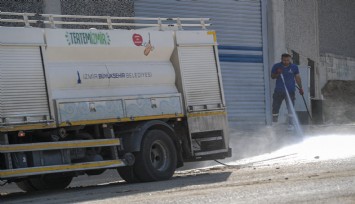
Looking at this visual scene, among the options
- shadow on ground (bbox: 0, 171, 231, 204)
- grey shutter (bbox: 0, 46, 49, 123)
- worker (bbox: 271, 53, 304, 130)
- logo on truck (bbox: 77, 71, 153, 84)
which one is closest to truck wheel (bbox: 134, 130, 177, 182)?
shadow on ground (bbox: 0, 171, 231, 204)

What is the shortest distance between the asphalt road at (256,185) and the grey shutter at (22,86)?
3.88ft

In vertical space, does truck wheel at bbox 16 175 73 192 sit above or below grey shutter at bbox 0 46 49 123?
below

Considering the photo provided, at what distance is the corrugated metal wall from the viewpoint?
22.7 metres

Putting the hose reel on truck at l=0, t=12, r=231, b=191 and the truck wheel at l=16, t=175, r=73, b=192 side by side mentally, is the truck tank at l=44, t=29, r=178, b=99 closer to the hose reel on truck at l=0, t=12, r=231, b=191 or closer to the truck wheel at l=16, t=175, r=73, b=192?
the hose reel on truck at l=0, t=12, r=231, b=191

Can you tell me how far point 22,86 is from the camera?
41.5 ft

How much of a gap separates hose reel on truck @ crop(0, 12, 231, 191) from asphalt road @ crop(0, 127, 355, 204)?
1.66 feet

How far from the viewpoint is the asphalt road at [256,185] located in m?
9.81

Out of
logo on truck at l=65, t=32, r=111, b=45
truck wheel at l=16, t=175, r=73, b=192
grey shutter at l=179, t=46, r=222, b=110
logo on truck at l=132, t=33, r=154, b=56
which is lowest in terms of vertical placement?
truck wheel at l=16, t=175, r=73, b=192

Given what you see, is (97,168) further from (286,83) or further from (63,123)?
(286,83)

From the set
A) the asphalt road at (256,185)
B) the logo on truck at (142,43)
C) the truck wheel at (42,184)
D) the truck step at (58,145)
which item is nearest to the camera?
the asphalt road at (256,185)

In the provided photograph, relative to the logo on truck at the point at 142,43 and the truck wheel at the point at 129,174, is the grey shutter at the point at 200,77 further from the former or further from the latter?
the truck wheel at the point at 129,174

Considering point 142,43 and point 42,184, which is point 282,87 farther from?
point 42,184

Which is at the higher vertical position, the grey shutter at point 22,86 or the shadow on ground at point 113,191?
the grey shutter at point 22,86

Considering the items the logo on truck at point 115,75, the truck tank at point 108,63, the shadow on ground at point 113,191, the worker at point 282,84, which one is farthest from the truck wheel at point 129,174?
the worker at point 282,84
